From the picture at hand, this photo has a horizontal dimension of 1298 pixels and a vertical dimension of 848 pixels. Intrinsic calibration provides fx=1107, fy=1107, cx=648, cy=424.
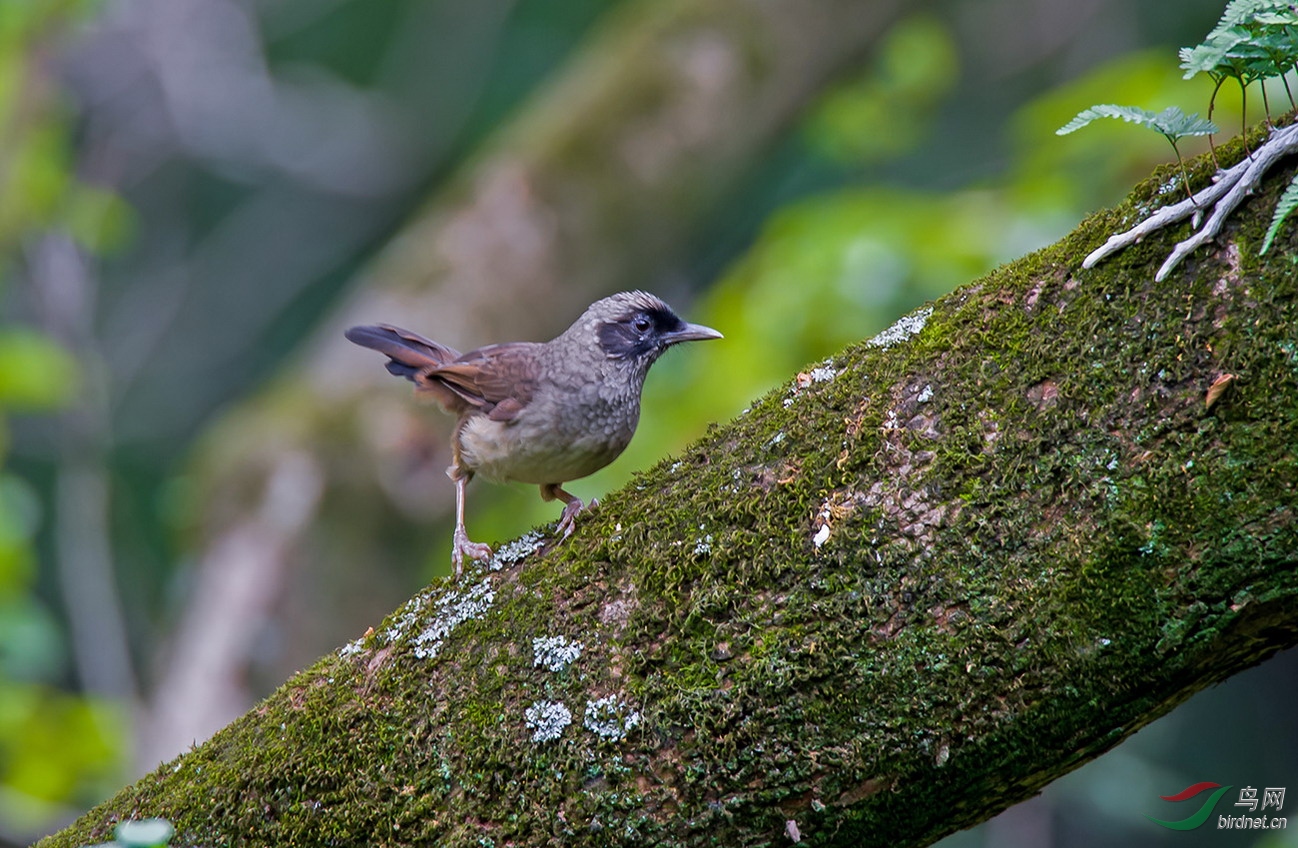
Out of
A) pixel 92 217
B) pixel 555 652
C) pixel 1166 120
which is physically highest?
pixel 92 217

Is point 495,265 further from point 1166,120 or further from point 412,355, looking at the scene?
point 1166,120

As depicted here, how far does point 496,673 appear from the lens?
2441 millimetres

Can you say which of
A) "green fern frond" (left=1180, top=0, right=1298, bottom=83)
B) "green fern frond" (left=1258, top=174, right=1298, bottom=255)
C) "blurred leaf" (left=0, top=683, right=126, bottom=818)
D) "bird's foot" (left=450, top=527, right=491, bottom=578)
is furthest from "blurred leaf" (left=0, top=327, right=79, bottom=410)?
"green fern frond" (left=1258, top=174, right=1298, bottom=255)

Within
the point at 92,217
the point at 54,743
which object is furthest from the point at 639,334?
the point at 92,217

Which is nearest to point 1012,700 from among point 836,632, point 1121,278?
point 836,632

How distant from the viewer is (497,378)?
420cm

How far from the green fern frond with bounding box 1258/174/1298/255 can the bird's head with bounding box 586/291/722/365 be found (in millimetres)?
2374

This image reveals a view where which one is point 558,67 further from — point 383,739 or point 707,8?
point 383,739

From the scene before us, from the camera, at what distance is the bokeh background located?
5590 mm

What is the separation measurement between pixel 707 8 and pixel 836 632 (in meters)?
6.80

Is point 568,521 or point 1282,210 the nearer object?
point 1282,210

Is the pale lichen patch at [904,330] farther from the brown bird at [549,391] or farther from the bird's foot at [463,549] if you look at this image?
the brown bird at [549,391]

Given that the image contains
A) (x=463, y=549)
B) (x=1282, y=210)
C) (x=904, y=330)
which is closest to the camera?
(x=1282, y=210)

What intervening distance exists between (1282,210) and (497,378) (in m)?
2.79
